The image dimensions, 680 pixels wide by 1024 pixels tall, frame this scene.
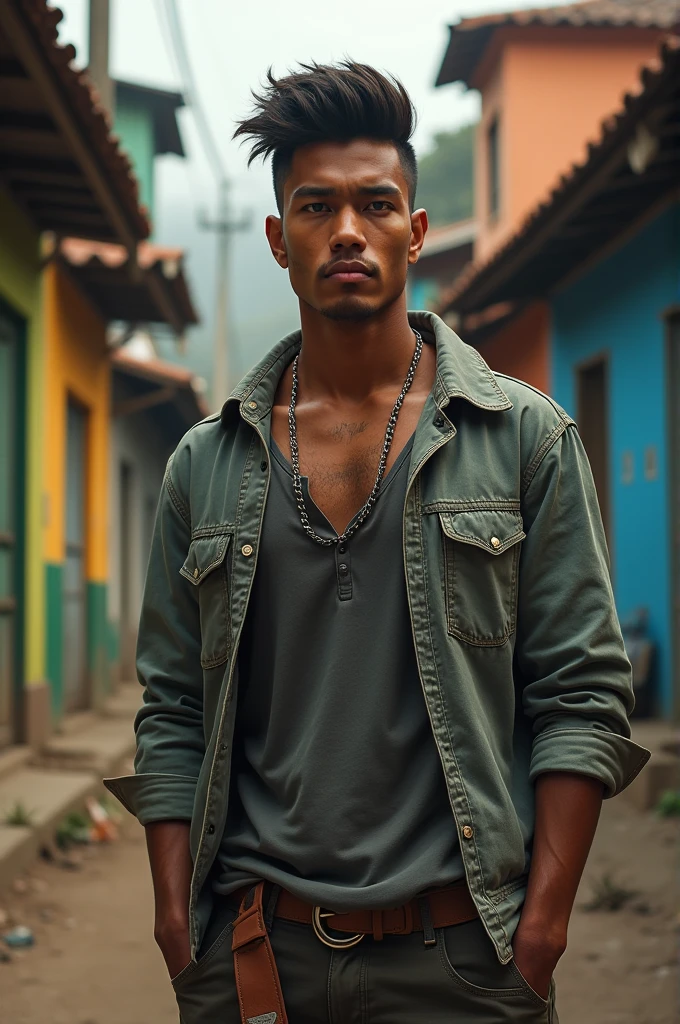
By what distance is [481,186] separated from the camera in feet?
59.6

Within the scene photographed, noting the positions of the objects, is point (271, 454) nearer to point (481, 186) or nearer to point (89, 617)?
point (89, 617)

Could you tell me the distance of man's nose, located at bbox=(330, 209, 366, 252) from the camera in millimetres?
2174

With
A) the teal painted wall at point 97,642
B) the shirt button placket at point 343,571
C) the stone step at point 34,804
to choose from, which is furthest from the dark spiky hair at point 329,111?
the teal painted wall at point 97,642

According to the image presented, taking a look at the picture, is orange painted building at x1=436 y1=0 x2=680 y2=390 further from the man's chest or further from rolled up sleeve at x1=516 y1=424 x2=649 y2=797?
rolled up sleeve at x1=516 y1=424 x2=649 y2=797

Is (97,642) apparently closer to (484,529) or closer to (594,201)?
(594,201)

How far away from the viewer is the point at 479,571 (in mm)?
2094

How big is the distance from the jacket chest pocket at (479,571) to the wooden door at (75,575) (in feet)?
29.3

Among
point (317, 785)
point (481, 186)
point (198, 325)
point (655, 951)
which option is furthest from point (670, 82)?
point (481, 186)

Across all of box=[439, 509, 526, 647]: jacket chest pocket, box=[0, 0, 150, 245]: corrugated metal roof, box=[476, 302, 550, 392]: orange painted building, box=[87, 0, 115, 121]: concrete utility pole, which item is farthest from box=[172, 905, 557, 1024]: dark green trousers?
box=[476, 302, 550, 392]: orange painted building

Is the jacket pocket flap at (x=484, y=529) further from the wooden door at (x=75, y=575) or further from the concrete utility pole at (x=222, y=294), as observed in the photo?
the concrete utility pole at (x=222, y=294)

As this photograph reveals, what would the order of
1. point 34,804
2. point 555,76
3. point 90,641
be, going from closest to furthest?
point 34,804 → point 90,641 → point 555,76

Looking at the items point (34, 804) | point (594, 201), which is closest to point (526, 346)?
point (594, 201)

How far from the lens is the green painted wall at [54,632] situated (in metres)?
9.20

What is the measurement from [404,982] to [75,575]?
975 centimetres
